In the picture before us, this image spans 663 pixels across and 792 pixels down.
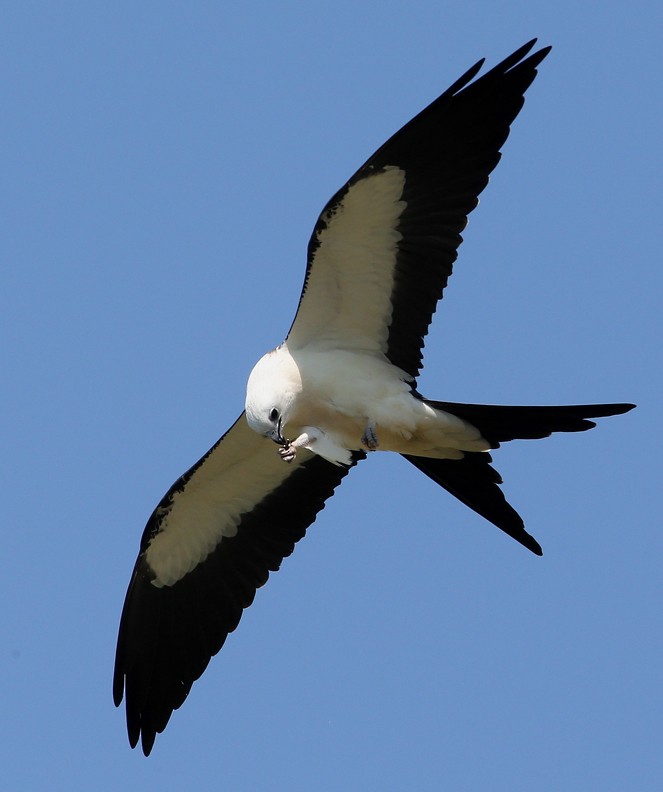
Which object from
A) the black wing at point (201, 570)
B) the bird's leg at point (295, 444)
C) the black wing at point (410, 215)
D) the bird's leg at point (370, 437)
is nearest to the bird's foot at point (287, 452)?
the bird's leg at point (295, 444)

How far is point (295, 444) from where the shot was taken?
9.37 m

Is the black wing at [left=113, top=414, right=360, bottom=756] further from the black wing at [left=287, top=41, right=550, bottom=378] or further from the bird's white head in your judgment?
the black wing at [left=287, top=41, right=550, bottom=378]

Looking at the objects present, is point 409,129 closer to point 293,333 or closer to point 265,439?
point 293,333

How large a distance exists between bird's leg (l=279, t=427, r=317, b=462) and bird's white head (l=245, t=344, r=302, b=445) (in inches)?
2.6

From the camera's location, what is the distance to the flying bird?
903cm

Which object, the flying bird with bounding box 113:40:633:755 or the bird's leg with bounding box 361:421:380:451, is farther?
the bird's leg with bounding box 361:421:380:451

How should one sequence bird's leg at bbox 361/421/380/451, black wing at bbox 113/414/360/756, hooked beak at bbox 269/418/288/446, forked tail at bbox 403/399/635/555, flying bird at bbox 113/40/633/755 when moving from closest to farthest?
forked tail at bbox 403/399/635/555
flying bird at bbox 113/40/633/755
hooked beak at bbox 269/418/288/446
bird's leg at bbox 361/421/380/451
black wing at bbox 113/414/360/756

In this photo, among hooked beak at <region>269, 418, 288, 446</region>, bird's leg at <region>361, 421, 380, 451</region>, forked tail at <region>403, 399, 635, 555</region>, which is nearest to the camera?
forked tail at <region>403, 399, 635, 555</region>

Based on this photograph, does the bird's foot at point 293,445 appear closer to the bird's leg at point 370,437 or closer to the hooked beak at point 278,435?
the hooked beak at point 278,435

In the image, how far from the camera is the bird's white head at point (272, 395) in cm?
923

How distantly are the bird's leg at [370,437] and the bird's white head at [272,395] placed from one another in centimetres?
53

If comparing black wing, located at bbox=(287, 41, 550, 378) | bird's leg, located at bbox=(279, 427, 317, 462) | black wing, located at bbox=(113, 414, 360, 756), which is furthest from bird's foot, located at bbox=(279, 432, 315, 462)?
black wing, located at bbox=(113, 414, 360, 756)

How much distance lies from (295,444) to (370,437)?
1.70 ft

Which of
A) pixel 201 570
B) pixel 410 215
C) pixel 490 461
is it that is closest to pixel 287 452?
pixel 490 461
